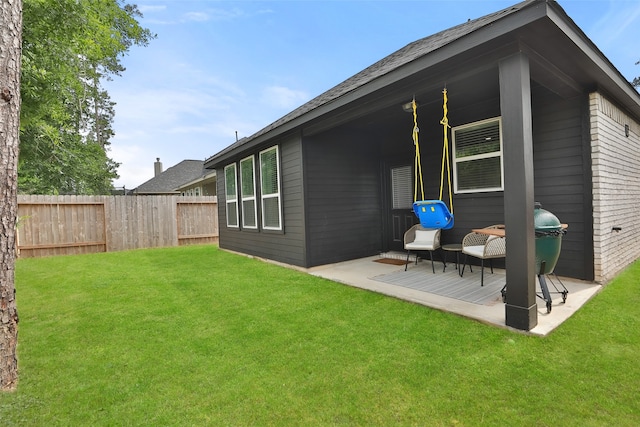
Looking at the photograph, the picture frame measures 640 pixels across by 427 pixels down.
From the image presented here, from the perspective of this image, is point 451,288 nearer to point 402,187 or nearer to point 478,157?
point 478,157

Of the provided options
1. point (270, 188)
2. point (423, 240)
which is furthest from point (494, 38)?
point (270, 188)

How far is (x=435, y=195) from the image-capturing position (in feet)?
17.0

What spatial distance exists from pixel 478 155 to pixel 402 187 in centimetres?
162

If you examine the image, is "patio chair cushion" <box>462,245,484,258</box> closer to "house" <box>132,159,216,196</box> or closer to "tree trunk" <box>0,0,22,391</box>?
"tree trunk" <box>0,0,22,391</box>

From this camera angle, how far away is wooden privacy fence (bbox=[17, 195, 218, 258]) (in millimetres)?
7680

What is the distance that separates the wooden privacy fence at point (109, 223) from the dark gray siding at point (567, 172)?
929cm

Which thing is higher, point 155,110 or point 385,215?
point 155,110

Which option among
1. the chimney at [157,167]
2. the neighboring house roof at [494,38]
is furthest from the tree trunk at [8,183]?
the chimney at [157,167]

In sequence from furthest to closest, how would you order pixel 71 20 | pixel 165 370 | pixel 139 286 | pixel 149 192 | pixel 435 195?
pixel 149 192 < pixel 435 195 < pixel 139 286 < pixel 71 20 < pixel 165 370

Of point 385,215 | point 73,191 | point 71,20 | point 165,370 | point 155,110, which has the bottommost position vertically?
point 165,370

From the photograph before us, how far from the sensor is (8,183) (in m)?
1.78

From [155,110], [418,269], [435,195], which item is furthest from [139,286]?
[155,110]

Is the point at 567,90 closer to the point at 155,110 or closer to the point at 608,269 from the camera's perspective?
the point at 608,269

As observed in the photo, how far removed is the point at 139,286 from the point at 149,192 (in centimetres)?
1749
